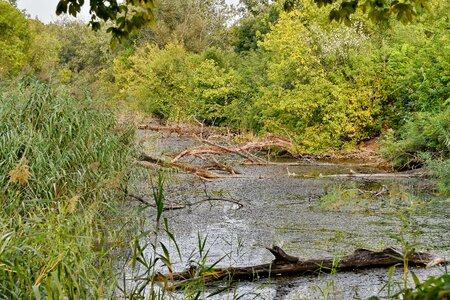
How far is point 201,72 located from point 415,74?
39.2ft

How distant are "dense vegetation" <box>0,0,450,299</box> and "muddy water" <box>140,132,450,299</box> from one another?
118 cm

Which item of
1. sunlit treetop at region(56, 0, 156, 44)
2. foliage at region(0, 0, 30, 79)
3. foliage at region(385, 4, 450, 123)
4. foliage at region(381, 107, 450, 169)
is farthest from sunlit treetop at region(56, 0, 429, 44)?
foliage at region(0, 0, 30, 79)

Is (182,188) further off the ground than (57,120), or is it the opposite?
(57,120)

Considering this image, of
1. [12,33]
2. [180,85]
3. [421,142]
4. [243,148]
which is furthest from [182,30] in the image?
[421,142]

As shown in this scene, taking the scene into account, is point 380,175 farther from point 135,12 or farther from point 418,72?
point 135,12

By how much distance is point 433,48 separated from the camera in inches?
666

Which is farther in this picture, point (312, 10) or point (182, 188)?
point (312, 10)

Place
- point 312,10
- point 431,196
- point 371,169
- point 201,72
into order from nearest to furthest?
point 431,196 < point 371,169 < point 312,10 < point 201,72

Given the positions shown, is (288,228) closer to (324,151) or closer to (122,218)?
(122,218)

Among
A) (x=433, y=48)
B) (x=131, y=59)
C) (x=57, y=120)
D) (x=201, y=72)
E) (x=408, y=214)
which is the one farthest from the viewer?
(x=131, y=59)

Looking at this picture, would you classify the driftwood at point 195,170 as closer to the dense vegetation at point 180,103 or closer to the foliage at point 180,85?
the dense vegetation at point 180,103

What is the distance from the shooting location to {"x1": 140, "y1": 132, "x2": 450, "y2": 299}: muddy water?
6203 millimetres

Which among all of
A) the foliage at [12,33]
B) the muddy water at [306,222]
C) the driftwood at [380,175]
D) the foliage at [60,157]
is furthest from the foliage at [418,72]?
the foliage at [12,33]

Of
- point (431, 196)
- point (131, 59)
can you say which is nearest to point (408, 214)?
point (431, 196)
